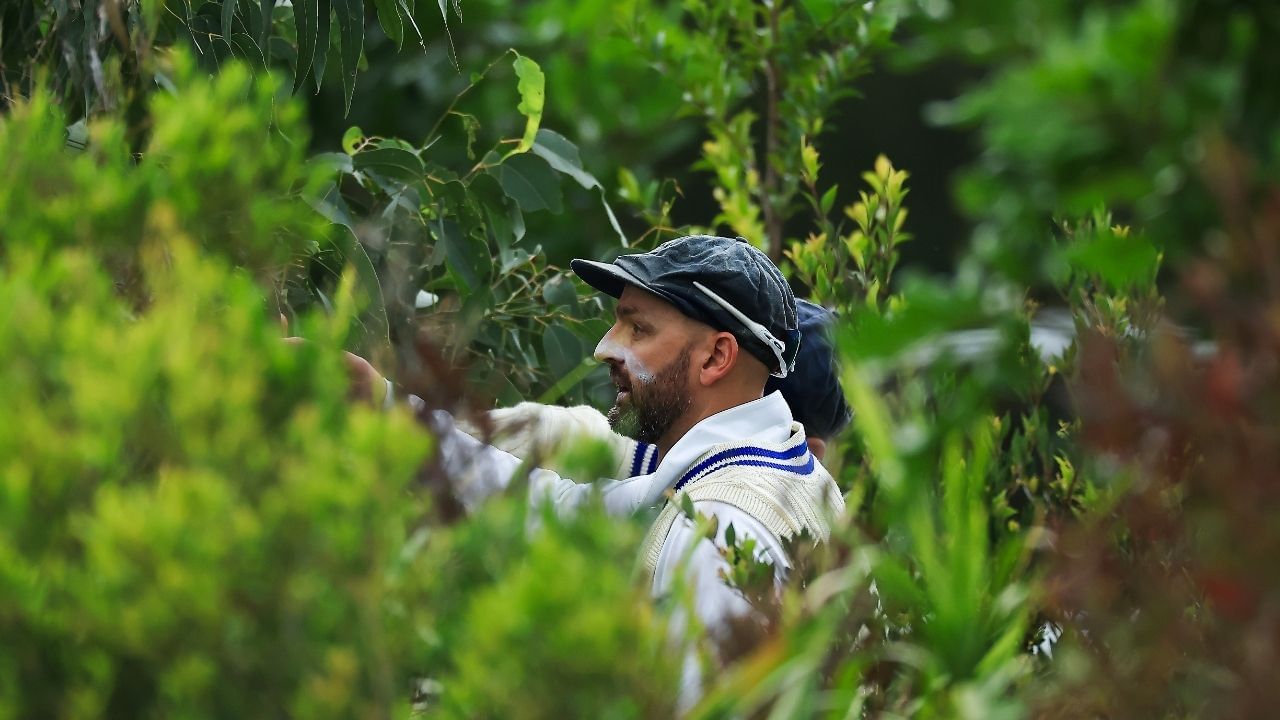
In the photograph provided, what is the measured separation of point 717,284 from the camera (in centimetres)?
346

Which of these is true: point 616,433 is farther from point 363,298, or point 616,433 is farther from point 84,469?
point 84,469

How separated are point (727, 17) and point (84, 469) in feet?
12.2

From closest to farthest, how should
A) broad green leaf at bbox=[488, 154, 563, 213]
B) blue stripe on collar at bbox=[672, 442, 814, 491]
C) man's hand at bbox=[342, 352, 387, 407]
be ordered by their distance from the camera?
1. man's hand at bbox=[342, 352, 387, 407]
2. blue stripe on collar at bbox=[672, 442, 814, 491]
3. broad green leaf at bbox=[488, 154, 563, 213]

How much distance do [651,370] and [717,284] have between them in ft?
0.77

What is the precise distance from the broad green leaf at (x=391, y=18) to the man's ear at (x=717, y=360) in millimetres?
984

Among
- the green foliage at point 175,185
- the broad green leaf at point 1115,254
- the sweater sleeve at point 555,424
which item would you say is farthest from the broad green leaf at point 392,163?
the broad green leaf at point 1115,254

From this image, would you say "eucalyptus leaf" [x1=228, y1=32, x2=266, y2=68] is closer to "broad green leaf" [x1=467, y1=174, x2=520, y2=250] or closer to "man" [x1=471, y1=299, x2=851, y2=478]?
"broad green leaf" [x1=467, y1=174, x2=520, y2=250]

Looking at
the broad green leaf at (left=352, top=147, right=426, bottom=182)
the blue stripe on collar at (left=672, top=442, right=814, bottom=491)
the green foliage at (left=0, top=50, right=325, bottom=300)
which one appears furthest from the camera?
the broad green leaf at (left=352, top=147, right=426, bottom=182)

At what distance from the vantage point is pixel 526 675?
57.3 inches

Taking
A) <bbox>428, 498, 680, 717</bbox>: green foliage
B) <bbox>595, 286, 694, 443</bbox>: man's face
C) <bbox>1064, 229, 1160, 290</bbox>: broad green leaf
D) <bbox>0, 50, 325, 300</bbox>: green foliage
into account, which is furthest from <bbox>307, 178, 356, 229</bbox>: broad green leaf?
<bbox>1064, 229, 1160, 290</bbox>: broad green leaf

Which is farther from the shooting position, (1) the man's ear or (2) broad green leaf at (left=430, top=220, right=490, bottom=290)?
(2) broad green leaf at (left=430, top=220, right=490, bottom=290)

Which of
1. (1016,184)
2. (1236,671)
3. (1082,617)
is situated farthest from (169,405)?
(1082,617)

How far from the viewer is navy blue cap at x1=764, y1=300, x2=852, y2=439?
3.89m

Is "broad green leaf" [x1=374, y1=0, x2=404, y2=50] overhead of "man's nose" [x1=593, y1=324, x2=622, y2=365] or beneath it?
overhead
